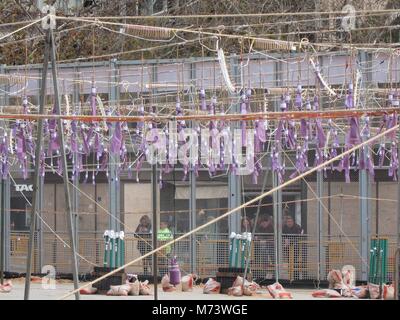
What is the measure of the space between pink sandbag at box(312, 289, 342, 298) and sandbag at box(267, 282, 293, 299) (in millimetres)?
491

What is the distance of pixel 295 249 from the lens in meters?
23.2

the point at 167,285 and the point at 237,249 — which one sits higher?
the point at 237,249

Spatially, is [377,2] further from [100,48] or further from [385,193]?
[385,193]

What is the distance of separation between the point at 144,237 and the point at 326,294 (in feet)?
15.0

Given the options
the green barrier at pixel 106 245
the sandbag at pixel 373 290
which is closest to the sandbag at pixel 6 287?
the green barrier at pixel 106 245

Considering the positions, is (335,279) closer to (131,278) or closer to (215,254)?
(215,254)

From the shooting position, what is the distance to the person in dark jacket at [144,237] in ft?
78.4

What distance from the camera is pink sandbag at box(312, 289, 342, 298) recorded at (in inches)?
825

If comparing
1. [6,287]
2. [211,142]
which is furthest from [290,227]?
[6,287]

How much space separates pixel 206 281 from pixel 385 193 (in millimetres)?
3802

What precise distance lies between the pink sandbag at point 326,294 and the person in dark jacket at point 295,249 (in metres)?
1.64

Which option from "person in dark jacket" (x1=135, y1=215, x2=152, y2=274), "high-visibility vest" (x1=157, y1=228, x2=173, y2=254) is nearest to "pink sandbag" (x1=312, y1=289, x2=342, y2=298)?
"high-visibility vest" (x1=157, y1=228, x2=173, y2=254)

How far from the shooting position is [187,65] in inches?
934

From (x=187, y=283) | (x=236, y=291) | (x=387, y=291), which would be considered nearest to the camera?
(x=387, y=291)
